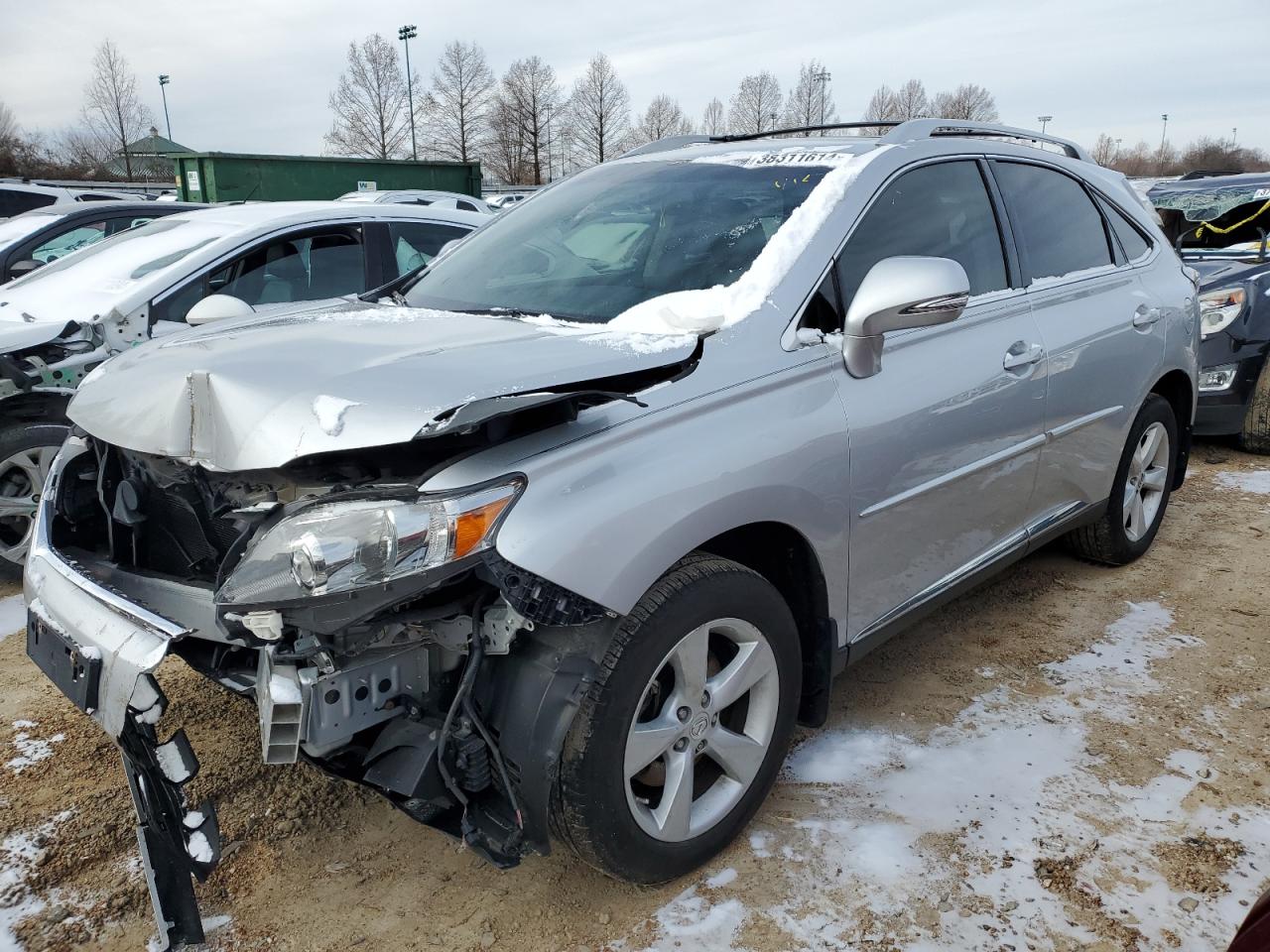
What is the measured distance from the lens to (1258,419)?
6.40m

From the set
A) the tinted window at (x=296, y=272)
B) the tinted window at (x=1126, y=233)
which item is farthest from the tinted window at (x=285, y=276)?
the tinted window at (x=1126, y=233)

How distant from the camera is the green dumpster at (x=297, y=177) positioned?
15.8m

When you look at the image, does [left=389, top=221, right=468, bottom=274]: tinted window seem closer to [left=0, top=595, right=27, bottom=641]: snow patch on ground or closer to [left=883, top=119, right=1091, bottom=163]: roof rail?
[left=0, top=595, right=27, bottom=641]: snow patch on ground

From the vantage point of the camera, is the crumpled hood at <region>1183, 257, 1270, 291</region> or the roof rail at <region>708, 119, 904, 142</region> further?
the crumpled hood at <region>1183, 257, 1270, 291</region>

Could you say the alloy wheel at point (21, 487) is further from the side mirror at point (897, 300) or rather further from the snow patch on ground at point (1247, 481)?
the snow patch on ground at point (1247, 481)

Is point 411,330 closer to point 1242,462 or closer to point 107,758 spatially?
point 107,758

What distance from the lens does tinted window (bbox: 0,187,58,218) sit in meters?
12.0

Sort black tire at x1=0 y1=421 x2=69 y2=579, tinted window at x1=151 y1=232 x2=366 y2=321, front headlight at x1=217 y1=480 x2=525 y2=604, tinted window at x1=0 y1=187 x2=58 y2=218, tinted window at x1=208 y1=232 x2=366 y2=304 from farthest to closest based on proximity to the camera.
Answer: tinted window at x1=0 y1=187 x2=58 y2=218, tinted window at x1=208 y1=232 x2=366 y2=304, tinted window at x1=151 y1=232 x2=366 y2=321, black tire at x1=0 y1=421 x2=69 y2=579, front headlight at x1=217 y1=480 x2=525 y2=604

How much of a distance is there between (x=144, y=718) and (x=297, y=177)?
56.3 feet

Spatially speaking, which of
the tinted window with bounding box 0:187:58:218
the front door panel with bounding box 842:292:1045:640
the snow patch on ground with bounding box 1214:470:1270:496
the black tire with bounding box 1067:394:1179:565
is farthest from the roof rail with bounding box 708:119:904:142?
the tinted window with bounding box 0:187:58:218

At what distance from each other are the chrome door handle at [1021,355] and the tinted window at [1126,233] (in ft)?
3.70

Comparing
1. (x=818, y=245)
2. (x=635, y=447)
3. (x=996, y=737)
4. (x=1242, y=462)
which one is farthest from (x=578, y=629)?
(x=1242, y=462)

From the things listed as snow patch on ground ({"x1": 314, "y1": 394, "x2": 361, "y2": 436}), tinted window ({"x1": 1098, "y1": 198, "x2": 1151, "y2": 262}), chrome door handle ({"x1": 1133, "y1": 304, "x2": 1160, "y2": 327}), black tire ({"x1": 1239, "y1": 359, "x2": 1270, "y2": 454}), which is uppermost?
tinted window ({"x1": 1098, "y1": 198, "x2": 1151, "y2": 262})

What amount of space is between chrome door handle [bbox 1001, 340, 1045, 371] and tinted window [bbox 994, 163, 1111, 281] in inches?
12.8
